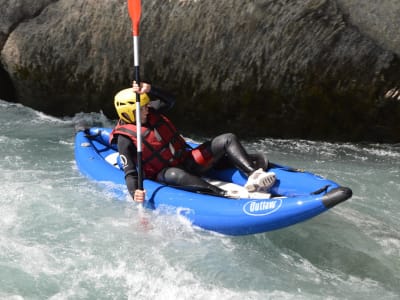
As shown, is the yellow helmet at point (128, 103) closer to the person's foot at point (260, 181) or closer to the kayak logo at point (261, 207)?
the person's foot at point (260, 181)

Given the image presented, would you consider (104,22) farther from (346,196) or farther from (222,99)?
(346,196)

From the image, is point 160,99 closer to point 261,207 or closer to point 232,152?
point 232,152

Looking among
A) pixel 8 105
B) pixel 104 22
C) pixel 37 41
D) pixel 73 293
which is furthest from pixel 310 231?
pixel 8 105

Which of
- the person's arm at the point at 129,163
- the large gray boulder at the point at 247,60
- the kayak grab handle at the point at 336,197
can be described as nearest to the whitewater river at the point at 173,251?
the person's arm at the point at 129,163

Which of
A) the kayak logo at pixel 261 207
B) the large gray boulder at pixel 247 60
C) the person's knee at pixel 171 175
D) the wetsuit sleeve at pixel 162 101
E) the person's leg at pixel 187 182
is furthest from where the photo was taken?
the large gray boulder at pixel 247 60

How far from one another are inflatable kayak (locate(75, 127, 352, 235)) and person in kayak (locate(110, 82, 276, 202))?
0.40 feet

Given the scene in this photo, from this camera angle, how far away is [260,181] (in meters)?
4.50

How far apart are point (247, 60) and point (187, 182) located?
9.34ft

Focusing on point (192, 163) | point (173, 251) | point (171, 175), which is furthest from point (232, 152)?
point (173, 251)

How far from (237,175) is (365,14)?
9.94ft

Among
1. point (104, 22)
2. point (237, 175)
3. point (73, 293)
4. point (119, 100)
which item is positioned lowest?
point (73, 293)

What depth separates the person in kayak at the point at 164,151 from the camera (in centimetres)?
470

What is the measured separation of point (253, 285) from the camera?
3.78 m

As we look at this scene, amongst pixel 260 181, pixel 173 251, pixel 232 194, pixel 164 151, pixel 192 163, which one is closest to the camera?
pixel 173 251
